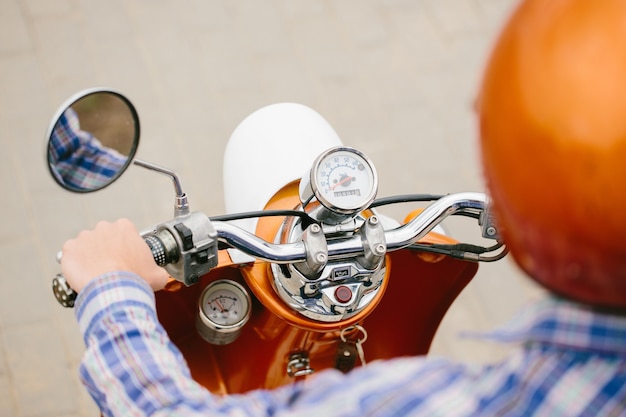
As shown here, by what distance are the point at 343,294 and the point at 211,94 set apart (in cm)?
197

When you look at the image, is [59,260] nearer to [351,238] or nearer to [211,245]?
[211,245]

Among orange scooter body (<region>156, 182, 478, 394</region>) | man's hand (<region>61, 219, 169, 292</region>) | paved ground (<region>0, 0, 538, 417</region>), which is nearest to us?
man's hand (<region>61, 219, 169, 292</region>)

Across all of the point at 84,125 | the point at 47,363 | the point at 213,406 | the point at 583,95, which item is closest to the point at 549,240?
the point at 583,95

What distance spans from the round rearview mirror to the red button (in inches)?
16.8

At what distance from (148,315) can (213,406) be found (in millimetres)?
192

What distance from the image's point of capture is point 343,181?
129 cm

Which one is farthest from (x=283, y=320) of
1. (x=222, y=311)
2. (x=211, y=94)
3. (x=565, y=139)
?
(x=211, y=94)

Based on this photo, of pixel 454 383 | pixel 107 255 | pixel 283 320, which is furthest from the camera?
pixel 283 320

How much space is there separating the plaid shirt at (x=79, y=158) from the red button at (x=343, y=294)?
17.2 inches

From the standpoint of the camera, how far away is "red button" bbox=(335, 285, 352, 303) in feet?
4.27

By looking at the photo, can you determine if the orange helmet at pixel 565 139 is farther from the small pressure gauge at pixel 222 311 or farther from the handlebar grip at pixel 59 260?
the small pressure gauge at pixel 222 311

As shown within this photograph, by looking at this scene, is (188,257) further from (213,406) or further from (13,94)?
(13,94)

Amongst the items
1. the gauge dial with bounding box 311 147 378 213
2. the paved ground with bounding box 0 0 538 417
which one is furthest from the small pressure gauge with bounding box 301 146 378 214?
the paved ground with bounding box 0 0 538 417

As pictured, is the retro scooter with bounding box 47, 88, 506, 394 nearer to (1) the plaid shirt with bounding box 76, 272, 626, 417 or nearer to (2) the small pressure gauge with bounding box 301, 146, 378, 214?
(2) the small pressure gauge with bounding box 301, 146, 378, 214
